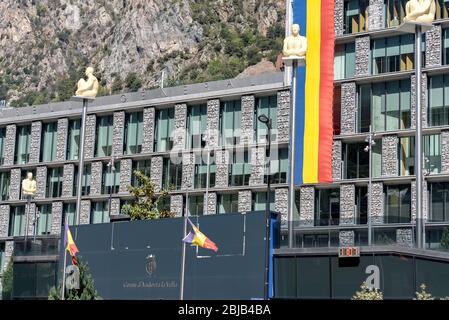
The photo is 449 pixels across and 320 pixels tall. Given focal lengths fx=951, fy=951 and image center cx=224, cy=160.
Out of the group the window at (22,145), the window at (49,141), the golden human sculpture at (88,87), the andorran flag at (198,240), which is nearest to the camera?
the andorran flag at (198,240)

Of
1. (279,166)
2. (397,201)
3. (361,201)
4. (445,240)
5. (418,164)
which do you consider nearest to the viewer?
(418,164)

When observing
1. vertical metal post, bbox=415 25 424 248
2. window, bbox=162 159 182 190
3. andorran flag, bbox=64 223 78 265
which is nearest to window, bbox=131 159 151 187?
window, bbox=162 159 182 190

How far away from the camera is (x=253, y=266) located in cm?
4894

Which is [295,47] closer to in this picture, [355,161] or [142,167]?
[355,161]

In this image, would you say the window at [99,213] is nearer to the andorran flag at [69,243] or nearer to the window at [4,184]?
the window at [4,184]

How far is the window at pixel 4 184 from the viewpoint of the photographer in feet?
322

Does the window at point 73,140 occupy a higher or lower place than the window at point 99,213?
higher

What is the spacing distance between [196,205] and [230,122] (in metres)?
8.12

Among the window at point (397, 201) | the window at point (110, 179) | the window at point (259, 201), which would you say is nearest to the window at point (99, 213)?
the window at point (110, 179)

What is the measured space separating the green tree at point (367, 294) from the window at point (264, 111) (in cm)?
3725

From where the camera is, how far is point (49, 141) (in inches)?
3775

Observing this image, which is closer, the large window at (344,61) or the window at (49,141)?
the large window at (344,61)

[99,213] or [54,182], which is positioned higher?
[54,182]

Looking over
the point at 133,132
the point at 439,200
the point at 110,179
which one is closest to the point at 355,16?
the point at 439,200
